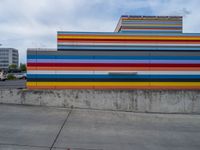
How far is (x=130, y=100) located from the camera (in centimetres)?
930

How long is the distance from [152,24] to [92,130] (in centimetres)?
1009

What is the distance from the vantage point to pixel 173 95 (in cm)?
929

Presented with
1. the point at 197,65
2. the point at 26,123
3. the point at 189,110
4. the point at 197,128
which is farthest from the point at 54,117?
the point at 197,65

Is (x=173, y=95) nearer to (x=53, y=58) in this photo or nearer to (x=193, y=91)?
(x=193, y=91)

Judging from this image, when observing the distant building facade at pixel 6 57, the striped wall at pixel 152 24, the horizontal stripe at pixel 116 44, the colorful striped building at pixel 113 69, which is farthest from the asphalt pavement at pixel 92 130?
the distant building facade at pixel 6 57

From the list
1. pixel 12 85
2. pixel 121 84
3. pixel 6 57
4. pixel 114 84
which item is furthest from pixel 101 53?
pixel 6 57

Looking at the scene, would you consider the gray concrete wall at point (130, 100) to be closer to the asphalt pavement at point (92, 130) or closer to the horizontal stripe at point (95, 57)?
the asphalt pavement at point (92, 130)

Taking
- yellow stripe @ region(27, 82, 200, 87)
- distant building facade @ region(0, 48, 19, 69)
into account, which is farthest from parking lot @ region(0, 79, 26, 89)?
distant building facade @ region(0, 48, 19, 69)

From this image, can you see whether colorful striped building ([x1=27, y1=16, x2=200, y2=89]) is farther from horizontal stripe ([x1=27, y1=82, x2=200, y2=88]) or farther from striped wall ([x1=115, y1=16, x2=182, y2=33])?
striped wall ([x1=115, y1=16, x2=182, y2=33])

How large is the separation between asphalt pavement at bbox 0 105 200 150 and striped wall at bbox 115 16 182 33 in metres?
7.02

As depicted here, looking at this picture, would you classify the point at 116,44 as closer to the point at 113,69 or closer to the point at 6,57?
the point at 113,69

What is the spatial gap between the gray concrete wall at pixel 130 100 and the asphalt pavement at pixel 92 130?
461 millimetres

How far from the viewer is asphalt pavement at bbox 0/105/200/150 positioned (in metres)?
5.18

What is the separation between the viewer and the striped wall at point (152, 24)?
13.9 meters
